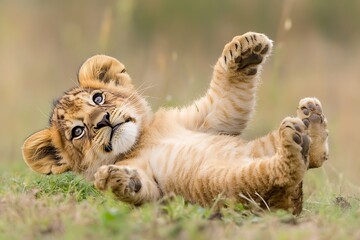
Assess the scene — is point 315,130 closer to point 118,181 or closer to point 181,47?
point 118,181

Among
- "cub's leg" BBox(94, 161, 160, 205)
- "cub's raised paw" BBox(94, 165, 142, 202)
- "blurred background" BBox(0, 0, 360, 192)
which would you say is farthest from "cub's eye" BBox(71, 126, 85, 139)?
"blurred background" BBox(0, 0, 360, 192)

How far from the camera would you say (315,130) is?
20.5 feet

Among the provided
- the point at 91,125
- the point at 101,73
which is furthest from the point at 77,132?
the point at 101,73

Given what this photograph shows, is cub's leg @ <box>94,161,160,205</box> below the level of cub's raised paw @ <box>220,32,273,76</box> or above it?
below

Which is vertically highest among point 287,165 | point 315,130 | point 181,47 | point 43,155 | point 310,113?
point 181,47

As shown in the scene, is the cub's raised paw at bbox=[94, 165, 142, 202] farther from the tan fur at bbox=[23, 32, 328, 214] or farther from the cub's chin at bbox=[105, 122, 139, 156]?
the cub's chin at bbox=[105, 122, 139, 156]

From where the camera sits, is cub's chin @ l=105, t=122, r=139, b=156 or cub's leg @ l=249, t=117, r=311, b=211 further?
cub's chin @ l=105, t=122, r=139, b=156

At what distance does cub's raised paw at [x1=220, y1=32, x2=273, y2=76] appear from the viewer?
21.8ft

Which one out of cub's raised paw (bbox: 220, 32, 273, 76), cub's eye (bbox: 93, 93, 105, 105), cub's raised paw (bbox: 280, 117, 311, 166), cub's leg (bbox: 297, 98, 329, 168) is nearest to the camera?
cub's raised paw (bbox: 280, 117, 311, 166)

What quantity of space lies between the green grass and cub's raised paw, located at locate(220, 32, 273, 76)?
4.03ft

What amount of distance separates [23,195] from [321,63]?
950 cm

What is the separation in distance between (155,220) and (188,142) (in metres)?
2.10

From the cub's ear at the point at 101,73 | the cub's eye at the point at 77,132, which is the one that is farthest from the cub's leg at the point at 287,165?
the cub's ear at the point at 101,73

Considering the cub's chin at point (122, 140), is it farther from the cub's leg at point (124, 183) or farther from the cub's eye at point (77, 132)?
the cub's leg at point (124, 183)
